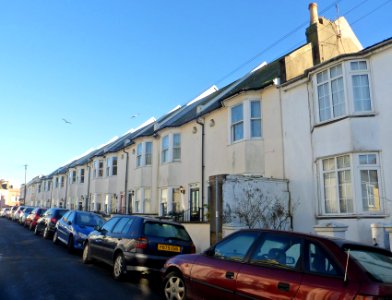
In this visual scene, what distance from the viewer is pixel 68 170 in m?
45.7

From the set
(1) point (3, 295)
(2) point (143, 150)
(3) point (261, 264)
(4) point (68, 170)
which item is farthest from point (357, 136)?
(4) point (68, 170)

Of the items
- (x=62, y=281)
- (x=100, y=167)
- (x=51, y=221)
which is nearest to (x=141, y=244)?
(x=62, y=281)

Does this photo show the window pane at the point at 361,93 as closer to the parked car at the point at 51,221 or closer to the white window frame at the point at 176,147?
the white window frame at the point at 176,147

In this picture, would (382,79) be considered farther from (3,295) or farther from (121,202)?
(121,202)

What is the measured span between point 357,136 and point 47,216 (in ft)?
53.0

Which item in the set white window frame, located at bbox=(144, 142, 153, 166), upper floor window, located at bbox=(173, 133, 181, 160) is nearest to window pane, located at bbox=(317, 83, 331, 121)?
upper floor window, located at bbox=(173, 133, 181, 160)

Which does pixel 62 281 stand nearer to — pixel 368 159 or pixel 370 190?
pixel 370 190

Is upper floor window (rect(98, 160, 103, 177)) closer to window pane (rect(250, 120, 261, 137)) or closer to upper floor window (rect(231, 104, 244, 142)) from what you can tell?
upper floor window (rect(231, 104, 244, 142))

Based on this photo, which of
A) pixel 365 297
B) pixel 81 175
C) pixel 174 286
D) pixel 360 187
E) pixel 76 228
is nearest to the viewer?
pixel 365 297

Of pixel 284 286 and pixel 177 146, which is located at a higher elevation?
pixel 177 146

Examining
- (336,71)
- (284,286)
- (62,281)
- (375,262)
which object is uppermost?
(336,71)

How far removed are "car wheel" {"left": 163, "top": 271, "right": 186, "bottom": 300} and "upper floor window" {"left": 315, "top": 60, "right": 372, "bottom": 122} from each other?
26.3ft

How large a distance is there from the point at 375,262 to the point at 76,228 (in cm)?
1192

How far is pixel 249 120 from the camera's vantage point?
15.8 metres
